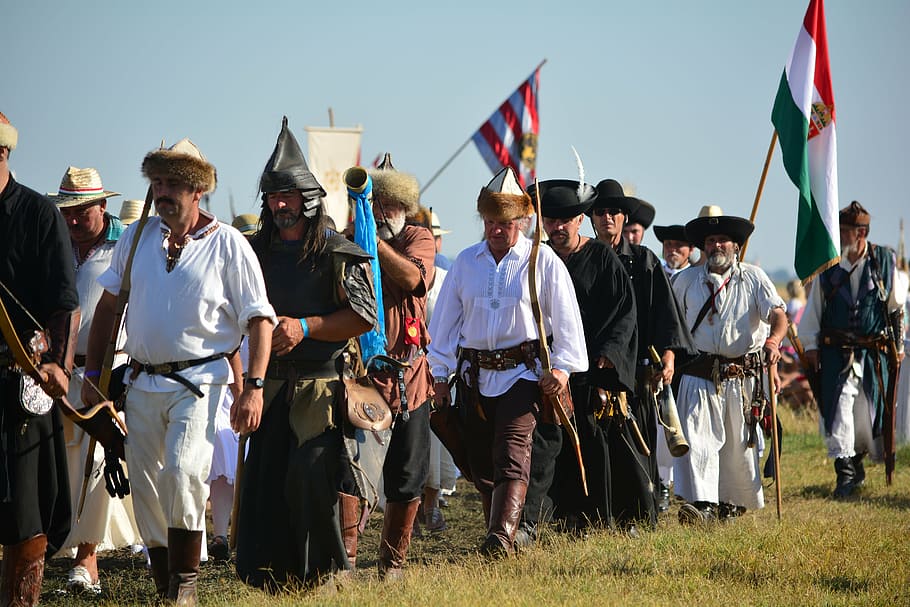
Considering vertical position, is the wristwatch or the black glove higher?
the wristwatch

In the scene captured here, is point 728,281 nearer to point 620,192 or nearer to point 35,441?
point 620,192

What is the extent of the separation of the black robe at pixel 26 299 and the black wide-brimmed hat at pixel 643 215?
5356 mm

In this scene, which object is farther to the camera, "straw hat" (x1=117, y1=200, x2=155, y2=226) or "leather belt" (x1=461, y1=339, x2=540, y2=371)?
"straw hat" (x1=117, y1=200, x2=155, y2=226)

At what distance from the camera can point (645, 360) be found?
8.94 meters

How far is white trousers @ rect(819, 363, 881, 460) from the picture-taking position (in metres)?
11.6

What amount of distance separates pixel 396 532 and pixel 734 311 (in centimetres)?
371

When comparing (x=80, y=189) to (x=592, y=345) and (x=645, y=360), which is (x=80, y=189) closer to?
(x=592, y=345)

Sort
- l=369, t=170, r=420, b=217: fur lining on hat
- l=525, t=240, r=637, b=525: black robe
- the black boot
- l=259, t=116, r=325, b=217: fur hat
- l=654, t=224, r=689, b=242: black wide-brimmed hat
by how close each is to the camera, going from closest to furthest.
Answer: l=259, t=116, r=325, b=217: fur hat < l=369, t=170, r=420, b=217: fur lining on hat < l=525, t=240, r=637, b=525: black robe < the black boot < l=654, t=224, r=689, b=242: black wide-brimmed hat

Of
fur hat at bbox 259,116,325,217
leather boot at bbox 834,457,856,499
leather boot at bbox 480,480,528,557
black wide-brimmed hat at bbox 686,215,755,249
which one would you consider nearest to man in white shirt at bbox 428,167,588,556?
leather boot at bbox 480,480,528,557

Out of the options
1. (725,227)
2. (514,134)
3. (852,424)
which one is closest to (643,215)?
(725,227)

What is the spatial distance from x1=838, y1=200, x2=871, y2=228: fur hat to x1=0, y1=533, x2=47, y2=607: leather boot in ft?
26.8

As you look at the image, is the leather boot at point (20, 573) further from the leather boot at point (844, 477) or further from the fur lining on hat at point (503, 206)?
the leather boot at point (844, 477)

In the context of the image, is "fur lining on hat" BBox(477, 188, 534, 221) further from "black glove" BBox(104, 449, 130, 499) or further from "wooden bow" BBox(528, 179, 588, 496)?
"black glove" BBox(104, 449, 130, 499)

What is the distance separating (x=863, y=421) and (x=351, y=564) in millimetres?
6793
